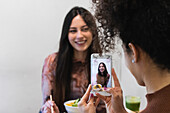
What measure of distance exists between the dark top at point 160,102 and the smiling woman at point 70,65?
745mm

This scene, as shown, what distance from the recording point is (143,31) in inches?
15.8

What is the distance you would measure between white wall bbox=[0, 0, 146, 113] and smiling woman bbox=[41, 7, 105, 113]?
0.34m

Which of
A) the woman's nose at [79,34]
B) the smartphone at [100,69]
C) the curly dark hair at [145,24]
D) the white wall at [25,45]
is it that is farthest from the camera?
the white wall at [25,45]

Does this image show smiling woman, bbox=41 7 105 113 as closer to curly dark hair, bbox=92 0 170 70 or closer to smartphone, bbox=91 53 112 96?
smartphone, bbox=91 53 112 96

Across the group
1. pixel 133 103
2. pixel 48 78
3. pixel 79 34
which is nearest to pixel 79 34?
pixel 79 34

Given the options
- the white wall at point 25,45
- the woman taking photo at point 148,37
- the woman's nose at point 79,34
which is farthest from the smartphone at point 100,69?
the white wall at point 25,45

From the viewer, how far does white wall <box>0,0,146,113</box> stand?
4.84 ft

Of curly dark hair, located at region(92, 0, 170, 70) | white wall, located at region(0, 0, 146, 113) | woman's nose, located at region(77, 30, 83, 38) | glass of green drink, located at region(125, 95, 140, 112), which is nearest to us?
curly dark hair, located at region(92, 0, 170, 70)

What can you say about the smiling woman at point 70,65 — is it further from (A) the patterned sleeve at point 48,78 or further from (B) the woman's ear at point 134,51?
(B) the woman's ear at point 134,51

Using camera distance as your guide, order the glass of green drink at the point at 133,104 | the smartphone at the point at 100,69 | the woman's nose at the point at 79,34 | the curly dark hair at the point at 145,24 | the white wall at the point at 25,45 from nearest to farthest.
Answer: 1. the curly dark hair at the point at 145,24
2. the smartphone at the point at 100,69
3. the glass of green drink at the point at 133,104
4. the woman's nose at the point at 79,34
5. the white wall at the point at 25,45

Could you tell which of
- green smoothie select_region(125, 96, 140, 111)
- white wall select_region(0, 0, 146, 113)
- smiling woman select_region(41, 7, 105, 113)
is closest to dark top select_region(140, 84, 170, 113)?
green smoothie select_region(125, 96, 140, 111)

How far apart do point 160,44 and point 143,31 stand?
0.15 feet

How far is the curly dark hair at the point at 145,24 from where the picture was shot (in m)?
0.39

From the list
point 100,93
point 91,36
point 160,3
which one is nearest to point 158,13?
point 160,3
